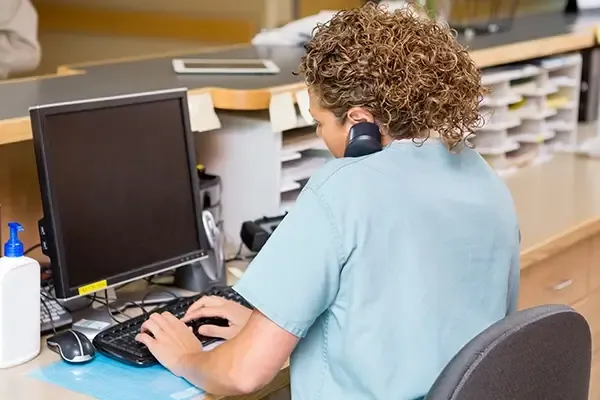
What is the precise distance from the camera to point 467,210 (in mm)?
1224

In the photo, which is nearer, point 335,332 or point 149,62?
point 335,332

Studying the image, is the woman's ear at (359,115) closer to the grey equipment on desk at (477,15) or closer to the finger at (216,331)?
the finger at (216,331)

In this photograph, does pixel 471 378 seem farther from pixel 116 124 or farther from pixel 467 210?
pixel 116 124

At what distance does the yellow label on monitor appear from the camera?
4.92 ft

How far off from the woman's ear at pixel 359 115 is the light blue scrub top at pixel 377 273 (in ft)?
0.17

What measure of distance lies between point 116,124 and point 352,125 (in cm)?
52

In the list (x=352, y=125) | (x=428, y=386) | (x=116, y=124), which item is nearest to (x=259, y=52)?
(x=116, y=124)

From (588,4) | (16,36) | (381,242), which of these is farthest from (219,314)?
(588,4)

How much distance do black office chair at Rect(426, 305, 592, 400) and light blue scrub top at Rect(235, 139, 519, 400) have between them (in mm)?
159

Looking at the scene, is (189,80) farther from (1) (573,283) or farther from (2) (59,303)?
(1) (573,283)

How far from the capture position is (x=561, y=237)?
1981 mm

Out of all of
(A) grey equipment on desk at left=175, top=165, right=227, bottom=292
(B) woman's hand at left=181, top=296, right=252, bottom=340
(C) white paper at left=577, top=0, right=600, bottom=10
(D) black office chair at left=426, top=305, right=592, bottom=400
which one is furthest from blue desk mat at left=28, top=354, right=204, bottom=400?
(C) white paper at left=577, top=0, right=600, bottom=10

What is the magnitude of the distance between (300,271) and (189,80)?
2.98ft

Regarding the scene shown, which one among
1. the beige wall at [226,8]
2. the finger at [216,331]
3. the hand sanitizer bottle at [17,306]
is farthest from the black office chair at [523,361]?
the beige wall at [226,8]
